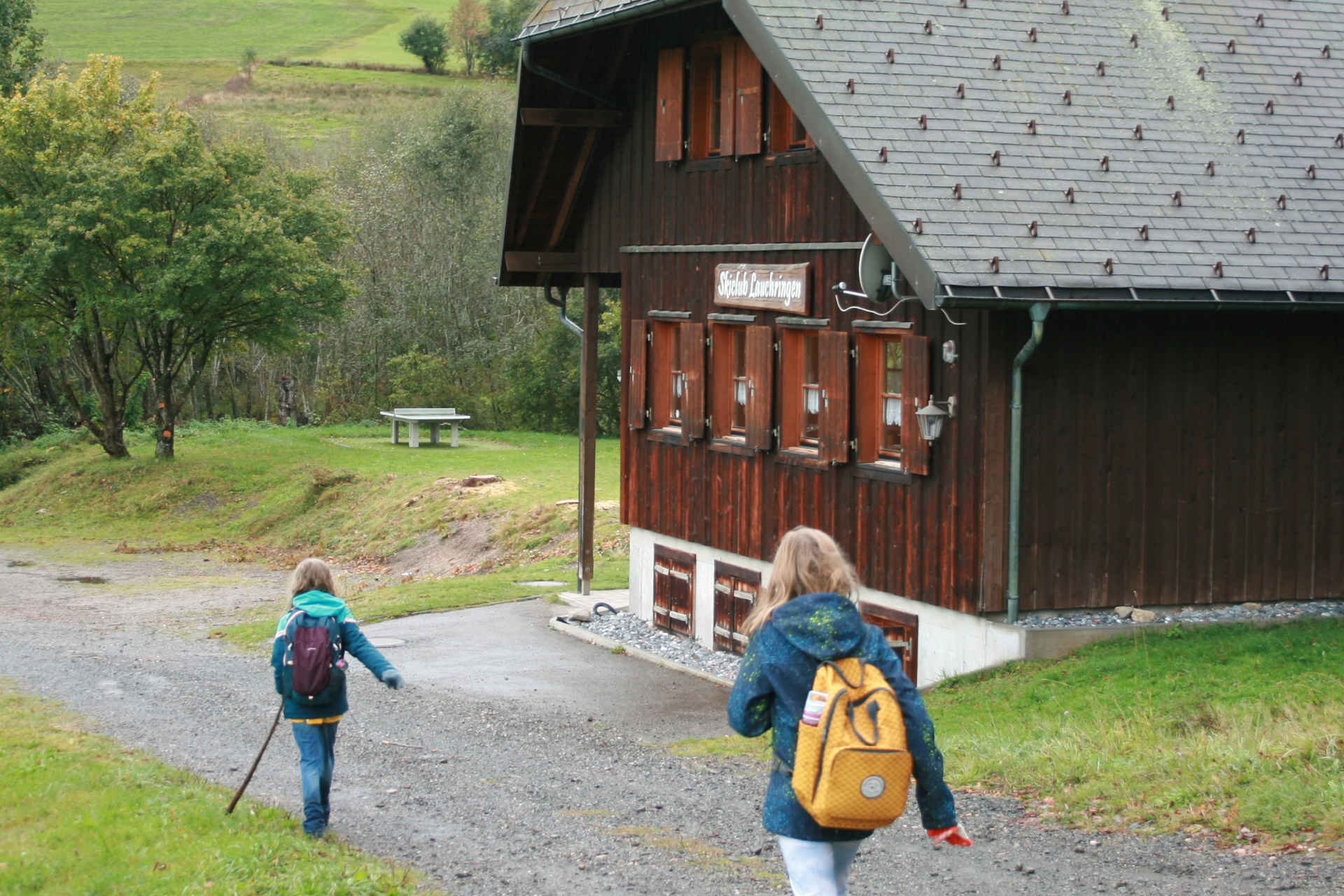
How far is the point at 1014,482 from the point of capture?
12.3m

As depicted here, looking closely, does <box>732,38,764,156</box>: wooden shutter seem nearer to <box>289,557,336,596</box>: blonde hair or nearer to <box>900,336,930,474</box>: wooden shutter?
<box>900,336,930,474</box>: wooden shutter

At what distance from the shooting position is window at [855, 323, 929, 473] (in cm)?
1296

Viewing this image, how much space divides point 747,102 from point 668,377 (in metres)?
3.47

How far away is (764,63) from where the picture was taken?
1305 centimetres

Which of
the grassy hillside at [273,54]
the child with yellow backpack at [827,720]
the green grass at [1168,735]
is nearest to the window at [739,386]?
the green grass at [1168,735]

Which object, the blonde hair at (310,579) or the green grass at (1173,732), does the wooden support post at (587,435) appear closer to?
the green grass at (1173,732)

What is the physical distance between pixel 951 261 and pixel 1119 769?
3975 millimetres

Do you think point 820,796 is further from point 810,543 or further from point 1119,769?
point 1119,769

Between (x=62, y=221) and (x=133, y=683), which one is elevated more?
(x=62, y=221)

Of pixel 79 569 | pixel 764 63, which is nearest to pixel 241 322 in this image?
pixel 79 569

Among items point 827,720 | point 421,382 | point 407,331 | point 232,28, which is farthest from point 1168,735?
point 232,28

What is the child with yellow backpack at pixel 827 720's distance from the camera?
511 centimetres

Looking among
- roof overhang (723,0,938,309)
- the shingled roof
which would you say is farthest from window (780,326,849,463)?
the shingled roof

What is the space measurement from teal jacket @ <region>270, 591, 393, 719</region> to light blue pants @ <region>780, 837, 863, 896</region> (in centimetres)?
352
